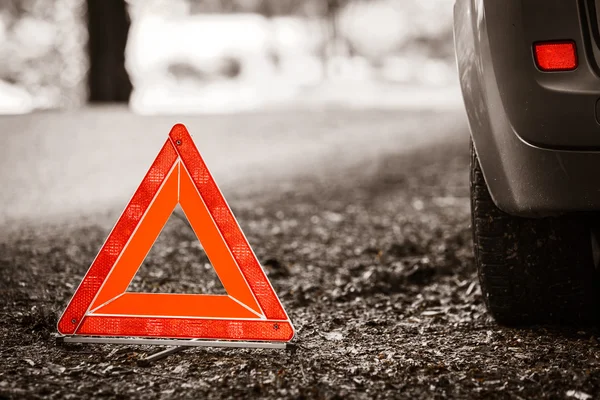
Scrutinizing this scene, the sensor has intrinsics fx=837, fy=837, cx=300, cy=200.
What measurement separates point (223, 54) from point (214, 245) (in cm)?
1635

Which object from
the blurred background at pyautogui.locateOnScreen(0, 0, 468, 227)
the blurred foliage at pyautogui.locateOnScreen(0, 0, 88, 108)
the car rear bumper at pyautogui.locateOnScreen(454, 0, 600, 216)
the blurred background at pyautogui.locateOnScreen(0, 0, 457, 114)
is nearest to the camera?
the car rear bumper at pyautogui.locateOnScreen(454, 0, 600, 216)

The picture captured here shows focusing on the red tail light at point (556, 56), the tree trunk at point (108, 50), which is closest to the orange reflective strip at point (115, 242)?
the red tail light at point (556, 56)

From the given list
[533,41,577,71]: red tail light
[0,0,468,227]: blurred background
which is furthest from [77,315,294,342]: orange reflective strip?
[0,0,468,227]: blurred background

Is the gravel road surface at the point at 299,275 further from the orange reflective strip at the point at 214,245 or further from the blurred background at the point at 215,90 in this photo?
the orange reflective strip at the point at 214,245

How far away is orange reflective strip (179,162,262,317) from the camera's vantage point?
2.95m

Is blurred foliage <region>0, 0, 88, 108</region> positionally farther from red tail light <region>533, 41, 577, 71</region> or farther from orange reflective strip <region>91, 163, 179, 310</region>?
red tail light <region>533, 41, 577, 71</region>

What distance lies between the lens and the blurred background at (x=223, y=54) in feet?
35.8

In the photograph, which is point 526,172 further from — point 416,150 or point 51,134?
point 416,150

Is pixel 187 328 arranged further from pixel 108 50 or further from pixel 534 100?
pixel 108 50

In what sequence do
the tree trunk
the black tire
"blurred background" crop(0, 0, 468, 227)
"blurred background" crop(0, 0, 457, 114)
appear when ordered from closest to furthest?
the black tire, "blurred background" crop(0, 0, 468, 227), the tree trunk, "blurred background" crop(0, 0, 457, 114)

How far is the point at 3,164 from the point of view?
716 centimetres

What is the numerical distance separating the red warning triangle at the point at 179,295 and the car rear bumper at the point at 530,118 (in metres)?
0.94

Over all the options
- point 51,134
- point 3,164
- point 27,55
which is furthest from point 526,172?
point 27,55

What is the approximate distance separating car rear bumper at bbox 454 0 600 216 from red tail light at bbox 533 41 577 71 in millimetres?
21
